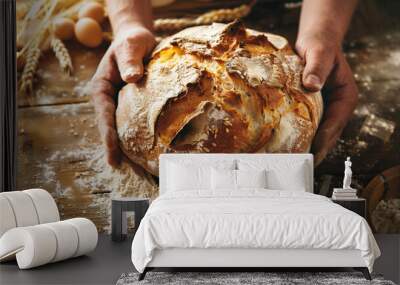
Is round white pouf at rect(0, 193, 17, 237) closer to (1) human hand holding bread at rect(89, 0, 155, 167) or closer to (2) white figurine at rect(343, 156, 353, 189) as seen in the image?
(1) human hand holding bread at rect(89, 0, 155, 167)

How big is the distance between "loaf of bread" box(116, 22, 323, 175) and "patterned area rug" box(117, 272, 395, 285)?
225 centimetres

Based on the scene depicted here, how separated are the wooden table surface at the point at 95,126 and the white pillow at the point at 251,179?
1.00 m

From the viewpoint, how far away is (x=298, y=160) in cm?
671

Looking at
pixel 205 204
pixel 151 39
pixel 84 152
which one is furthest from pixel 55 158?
pixel 205 204

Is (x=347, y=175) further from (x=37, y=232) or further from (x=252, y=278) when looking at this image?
(x=37, y=232)

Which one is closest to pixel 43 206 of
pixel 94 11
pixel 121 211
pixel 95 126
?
pixel 121 211

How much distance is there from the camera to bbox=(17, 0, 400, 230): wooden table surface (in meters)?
6.96

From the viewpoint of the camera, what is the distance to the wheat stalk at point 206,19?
704cm

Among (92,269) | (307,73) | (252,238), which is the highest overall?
(307,73)


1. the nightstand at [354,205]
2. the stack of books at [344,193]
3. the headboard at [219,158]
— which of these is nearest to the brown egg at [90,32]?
the headboard at [219,158]

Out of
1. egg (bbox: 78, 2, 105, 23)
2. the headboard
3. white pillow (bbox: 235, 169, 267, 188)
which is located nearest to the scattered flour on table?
the headboard

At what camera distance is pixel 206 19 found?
7.05 metres

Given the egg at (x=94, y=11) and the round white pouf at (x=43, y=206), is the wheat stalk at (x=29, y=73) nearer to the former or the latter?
the egg at (x=94, y=11)

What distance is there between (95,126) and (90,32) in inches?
41.8
